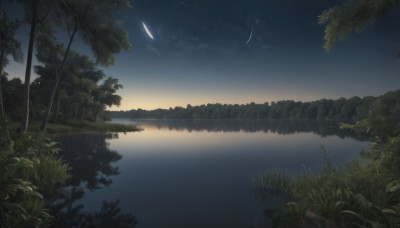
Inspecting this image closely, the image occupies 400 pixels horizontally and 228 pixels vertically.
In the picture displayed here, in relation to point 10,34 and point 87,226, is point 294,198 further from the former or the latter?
point 10,34

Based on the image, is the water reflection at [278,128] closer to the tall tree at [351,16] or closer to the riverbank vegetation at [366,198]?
the riverbank vegetation at [366,198]

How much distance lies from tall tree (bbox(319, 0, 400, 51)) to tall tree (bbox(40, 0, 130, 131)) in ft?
56.9

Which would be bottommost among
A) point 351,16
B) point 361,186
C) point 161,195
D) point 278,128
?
point 161,195

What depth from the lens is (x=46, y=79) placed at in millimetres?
51188

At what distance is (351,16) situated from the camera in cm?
777

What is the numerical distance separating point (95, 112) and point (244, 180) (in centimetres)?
6171

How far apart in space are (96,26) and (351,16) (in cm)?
1948

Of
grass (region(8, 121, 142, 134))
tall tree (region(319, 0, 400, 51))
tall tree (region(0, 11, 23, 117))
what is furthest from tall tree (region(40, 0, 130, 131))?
grass (region(8, 121, 142, 134))

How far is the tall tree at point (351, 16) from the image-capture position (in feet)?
24.0

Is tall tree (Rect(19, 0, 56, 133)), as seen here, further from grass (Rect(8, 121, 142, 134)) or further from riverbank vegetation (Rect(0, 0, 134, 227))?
grass (Rect(8, 121, 142, 134))

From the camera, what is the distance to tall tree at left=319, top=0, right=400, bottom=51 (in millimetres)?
7326

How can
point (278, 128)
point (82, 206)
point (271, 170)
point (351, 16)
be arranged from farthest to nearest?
point (278, 128), point (271, 170), point (82, 206), point (351, 16)

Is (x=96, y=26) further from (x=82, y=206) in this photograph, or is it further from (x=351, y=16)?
(x=351, y=16)

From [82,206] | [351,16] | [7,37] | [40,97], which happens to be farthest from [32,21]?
[40,97]
